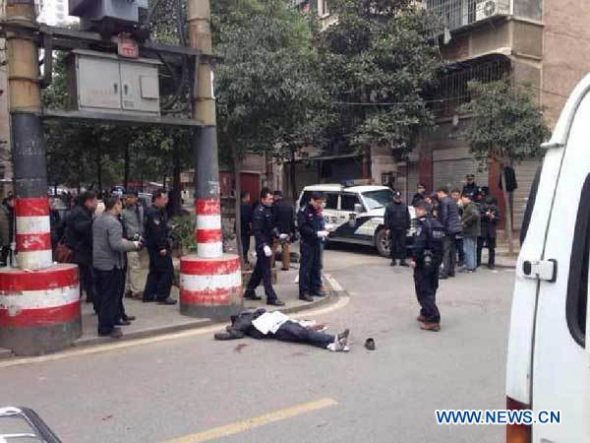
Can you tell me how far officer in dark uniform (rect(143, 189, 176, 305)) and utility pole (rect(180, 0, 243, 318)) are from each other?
39.2 inches

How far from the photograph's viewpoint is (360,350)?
6.42m

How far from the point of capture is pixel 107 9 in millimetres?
6379

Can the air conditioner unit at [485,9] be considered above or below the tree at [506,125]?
above

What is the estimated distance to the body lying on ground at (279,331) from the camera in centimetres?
641

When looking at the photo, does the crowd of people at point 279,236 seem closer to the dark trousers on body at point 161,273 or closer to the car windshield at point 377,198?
the dark trousers on body at point 161,273

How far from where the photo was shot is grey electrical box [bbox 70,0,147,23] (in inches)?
252

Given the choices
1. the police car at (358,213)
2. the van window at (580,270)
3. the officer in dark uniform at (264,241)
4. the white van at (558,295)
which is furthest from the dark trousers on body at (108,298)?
the police car at (358,213)

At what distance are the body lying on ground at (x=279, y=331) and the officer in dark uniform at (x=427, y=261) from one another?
1.27 meters

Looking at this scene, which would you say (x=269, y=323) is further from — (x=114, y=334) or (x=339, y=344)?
(x=114, y=334)

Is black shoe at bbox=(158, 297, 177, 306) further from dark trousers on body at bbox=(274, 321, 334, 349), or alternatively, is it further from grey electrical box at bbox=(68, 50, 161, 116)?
grey electrical box at bbox=(68, 50, 161, 116)

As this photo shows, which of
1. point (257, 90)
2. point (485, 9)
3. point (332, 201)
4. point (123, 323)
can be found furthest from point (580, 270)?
point (485, 9)

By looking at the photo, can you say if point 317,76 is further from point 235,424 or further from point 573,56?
point 235,424

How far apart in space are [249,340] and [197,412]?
7.06 ft

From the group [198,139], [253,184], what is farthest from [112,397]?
[253,184]
